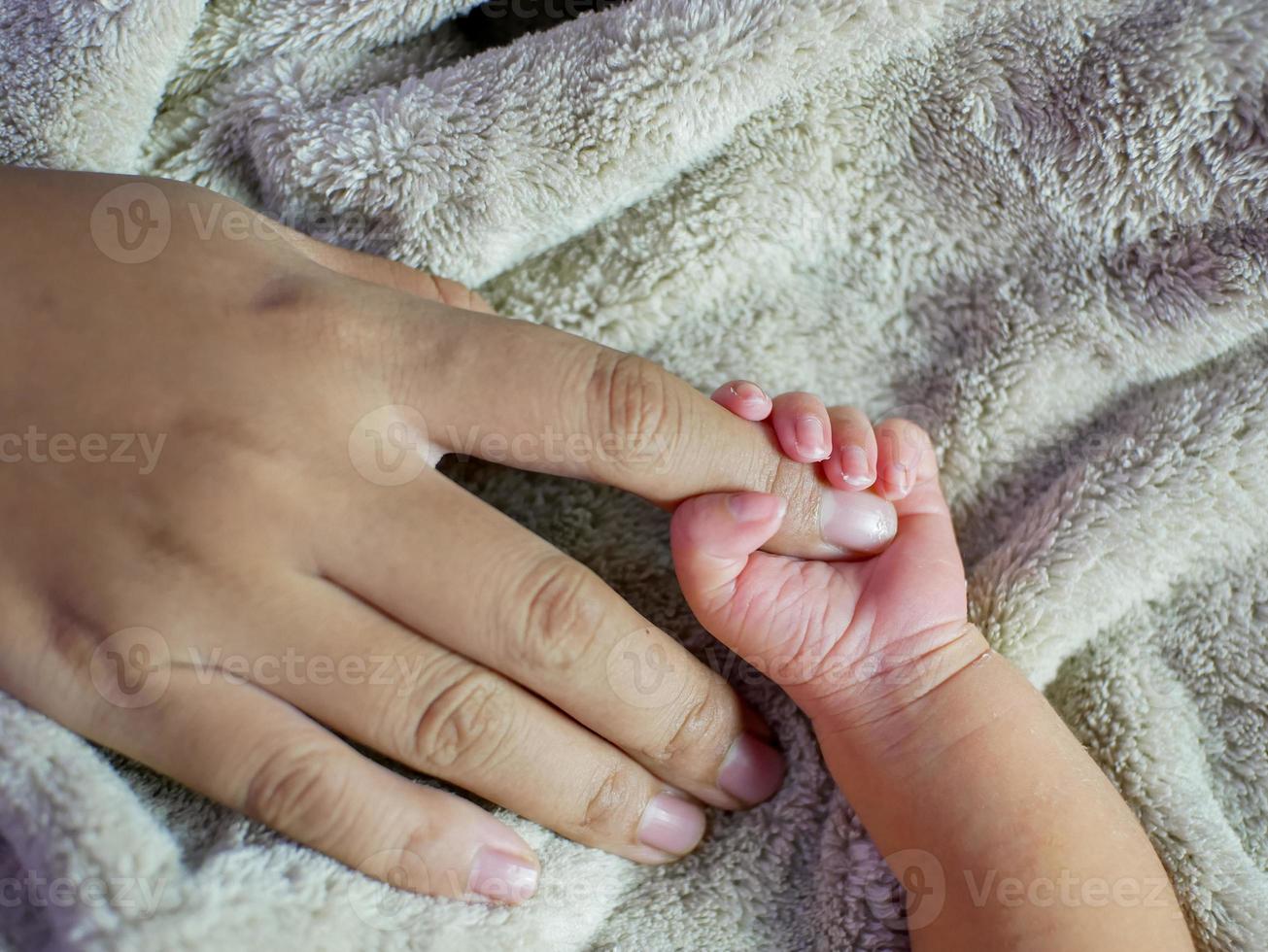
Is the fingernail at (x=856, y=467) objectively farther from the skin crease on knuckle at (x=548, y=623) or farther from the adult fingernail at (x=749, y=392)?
the skin crease on knuckle at (x=548, y=623)

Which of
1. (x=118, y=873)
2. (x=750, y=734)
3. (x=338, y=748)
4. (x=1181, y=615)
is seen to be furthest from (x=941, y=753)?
(x=118, y=873)

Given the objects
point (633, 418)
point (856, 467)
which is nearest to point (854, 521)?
point (856, 467)

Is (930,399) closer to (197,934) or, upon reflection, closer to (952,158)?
(952,158)

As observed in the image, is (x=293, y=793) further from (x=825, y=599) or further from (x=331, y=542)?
(x=825, y=599)

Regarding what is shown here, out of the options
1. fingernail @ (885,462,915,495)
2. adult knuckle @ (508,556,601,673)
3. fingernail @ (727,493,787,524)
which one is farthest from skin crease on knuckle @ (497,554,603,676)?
fingernail @ (885,462,915,495)

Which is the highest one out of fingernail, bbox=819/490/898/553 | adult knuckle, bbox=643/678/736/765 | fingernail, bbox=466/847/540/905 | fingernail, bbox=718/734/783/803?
fingernail, bbox=819/490/898/553

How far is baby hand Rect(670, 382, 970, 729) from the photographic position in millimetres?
618

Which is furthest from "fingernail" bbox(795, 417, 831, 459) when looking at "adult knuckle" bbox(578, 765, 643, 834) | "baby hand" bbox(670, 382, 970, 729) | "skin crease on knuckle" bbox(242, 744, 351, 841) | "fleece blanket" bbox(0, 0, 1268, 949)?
"skin crease on knuckle" bbox(242, 744, 351, 841)

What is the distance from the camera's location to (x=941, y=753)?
601mm

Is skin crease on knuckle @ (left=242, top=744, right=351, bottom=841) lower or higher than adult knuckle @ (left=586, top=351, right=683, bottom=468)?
lower

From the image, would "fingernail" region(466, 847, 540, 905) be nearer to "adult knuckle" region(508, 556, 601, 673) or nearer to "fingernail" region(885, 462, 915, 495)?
"adult knuckle" region(508, 556, 601, 673)

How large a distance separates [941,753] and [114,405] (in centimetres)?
56

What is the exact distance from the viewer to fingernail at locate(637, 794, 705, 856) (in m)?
0.63

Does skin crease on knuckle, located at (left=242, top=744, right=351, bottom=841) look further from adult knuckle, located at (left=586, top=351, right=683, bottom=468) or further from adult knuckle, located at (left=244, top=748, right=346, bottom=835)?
adult knuckle, located at (left=586, top=351, right=683, bottom=468)
